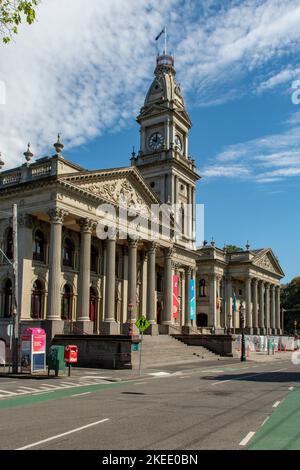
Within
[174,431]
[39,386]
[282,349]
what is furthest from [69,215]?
[282,349]

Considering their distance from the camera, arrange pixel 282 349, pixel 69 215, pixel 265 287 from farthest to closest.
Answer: pixel 265 287, pixel 282 349, pixel 69 215

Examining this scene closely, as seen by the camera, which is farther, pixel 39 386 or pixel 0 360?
pixel 0 360

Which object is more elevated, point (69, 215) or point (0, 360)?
point (69, 215)

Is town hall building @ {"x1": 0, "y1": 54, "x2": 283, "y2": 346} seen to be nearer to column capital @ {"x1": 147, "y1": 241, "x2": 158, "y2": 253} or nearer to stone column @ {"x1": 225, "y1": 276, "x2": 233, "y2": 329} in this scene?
column capital @ {"x1": 147, "y1": 241, "x2": 158, "y2": 253}

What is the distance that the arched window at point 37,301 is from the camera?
3853 cm

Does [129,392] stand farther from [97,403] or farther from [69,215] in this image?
[69,215]

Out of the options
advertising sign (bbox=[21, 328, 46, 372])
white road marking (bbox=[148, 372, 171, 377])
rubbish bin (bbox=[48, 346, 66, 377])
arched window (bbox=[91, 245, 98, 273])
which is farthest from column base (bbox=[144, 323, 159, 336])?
rubbish bin (bbox=[48, 346, 66, 377])

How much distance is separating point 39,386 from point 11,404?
5505mm

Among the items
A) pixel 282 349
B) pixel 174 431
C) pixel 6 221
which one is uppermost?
pixel 6 221

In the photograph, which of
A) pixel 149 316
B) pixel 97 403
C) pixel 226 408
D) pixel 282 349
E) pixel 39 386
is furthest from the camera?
pixel 282 349

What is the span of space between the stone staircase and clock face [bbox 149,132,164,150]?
100 feet

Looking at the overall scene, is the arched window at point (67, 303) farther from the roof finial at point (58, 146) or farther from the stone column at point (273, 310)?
the stone column at point (273, 310)

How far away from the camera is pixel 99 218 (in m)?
40.1

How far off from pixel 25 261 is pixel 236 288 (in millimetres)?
51176
